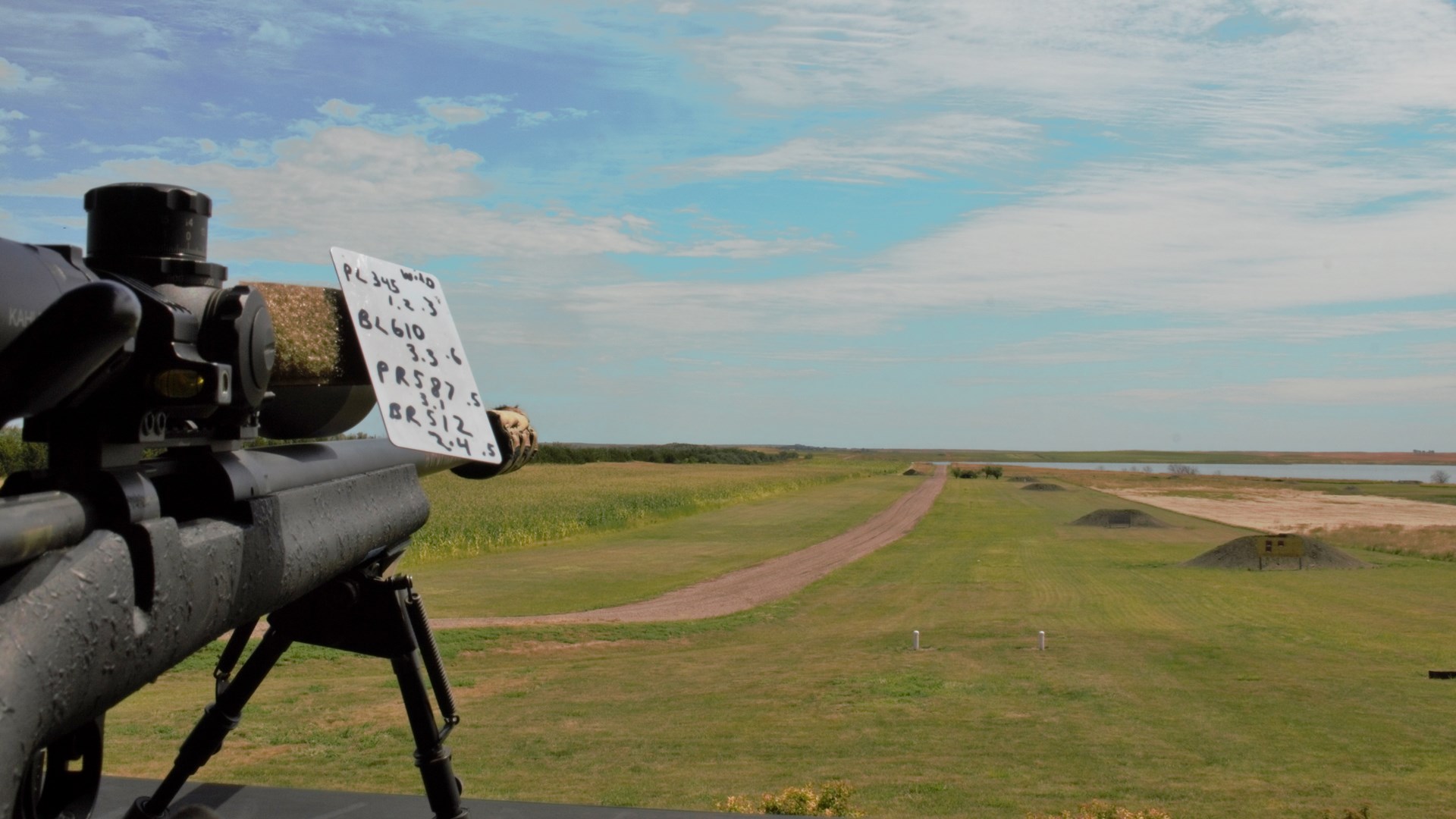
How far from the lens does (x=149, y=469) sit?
5.21 feet

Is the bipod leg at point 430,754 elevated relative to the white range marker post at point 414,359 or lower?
lower

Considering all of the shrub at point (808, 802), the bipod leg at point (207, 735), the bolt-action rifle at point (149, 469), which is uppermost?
the bolt-action rifle at point (149, 469)

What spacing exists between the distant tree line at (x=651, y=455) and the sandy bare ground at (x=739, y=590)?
1740 inches

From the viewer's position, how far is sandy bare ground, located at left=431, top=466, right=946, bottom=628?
78.0ft

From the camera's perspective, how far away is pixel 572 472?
92.3 meters

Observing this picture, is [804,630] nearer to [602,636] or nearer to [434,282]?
[602,636]

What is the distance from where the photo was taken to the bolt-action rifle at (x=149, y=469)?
3.89ft

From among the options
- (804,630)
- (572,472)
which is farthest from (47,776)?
(572,472)

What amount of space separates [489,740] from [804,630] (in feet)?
34.2

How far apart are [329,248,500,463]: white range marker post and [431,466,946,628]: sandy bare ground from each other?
65.5ft

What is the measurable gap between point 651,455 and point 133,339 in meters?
129

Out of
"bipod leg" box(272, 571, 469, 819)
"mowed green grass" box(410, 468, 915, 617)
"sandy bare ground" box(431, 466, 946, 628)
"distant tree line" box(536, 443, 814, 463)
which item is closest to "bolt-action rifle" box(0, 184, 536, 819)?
"bipod leg" box(272, 571, 469, 819)

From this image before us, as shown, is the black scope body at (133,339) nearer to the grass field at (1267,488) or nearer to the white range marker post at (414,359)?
the white range marker post at (414,359)

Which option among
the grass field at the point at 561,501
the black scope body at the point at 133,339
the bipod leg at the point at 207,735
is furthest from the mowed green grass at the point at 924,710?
the black scope body at the point at 133,339
